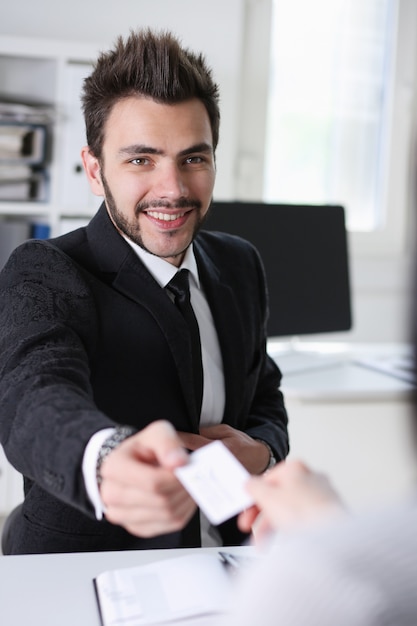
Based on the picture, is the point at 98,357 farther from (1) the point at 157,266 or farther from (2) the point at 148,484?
(2) the point at 148,484

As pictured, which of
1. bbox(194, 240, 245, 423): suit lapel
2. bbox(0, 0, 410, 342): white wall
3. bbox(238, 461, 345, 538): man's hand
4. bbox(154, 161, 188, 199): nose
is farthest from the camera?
bbox(0, 0, 410, 342): white wall

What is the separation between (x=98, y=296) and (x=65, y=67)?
1.90 metres

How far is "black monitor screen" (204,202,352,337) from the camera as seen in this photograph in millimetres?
2766

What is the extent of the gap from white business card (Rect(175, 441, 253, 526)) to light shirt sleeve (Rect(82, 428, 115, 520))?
12 cm

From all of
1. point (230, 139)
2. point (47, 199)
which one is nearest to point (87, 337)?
point (47, 199)

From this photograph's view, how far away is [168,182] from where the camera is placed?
1505mm

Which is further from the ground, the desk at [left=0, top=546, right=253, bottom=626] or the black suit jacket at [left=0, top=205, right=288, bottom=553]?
the black suit jacket at [left=0, top=205, right=288, bottom=553]

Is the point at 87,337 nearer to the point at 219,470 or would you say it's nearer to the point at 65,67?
the point at 219,470

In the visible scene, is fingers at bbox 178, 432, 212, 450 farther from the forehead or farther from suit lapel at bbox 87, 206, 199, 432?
the forehead

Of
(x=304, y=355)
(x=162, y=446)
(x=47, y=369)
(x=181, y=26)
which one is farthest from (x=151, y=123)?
(x=181, y=26)

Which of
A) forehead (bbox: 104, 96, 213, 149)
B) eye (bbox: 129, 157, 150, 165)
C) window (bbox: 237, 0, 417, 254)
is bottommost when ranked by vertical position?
eye (bbox: 129, 157, 150, 165)

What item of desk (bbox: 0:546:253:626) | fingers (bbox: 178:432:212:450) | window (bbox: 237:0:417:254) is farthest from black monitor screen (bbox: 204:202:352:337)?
desk (bbox: 0:546:253:626)

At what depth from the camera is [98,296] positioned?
1.47m

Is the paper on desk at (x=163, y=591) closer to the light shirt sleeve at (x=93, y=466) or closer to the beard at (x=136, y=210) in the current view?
the light shirt sleeve at (x=93, y=466)
